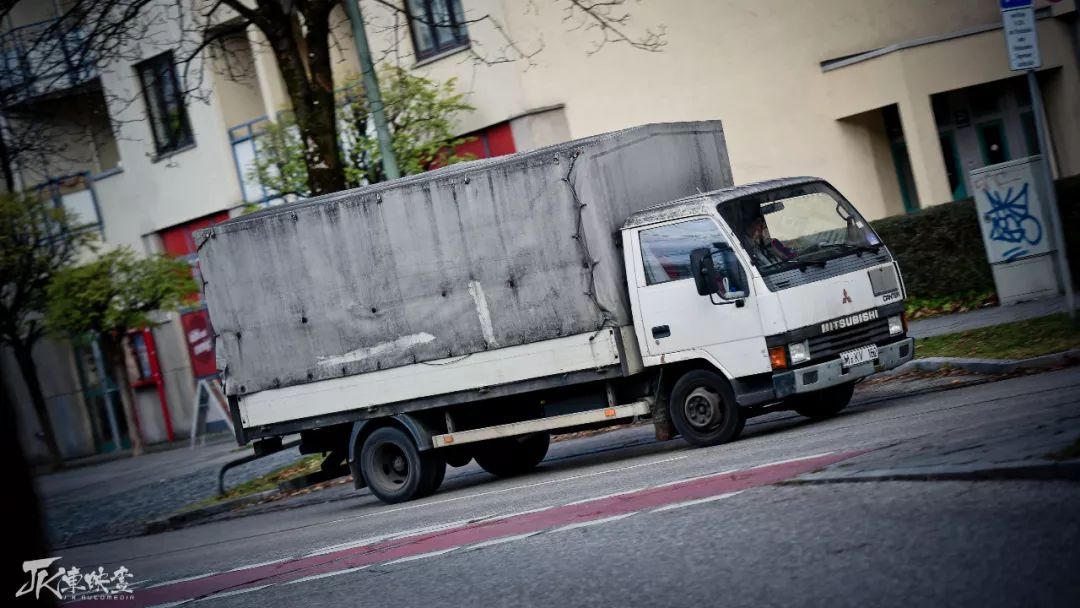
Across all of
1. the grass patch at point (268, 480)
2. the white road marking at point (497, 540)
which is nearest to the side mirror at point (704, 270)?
the white road marking at point (497, 540)

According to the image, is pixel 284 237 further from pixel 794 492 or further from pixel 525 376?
pixel 794 492

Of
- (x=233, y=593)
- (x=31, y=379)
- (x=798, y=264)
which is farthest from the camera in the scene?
(x=31, y=379)

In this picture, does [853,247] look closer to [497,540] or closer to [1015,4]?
[1015,4]

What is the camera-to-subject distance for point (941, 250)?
19.6 m

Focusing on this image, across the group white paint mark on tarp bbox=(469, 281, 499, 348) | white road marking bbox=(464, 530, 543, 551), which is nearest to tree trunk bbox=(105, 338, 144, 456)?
white paint mark on tarp bbox=(469, 281, 499, 348)

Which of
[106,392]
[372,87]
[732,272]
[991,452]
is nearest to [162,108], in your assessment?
[106,392]

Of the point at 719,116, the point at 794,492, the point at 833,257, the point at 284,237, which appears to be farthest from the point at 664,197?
the point at 719,116

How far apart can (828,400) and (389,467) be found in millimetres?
4598

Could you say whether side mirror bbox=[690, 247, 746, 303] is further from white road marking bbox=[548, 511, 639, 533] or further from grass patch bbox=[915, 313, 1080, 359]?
white road marking bbox=[548, 511, 639, 533]

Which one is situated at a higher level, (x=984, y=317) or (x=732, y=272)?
(x=732, y=272)

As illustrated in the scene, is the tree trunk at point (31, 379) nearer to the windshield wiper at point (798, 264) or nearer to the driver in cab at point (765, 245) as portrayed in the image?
the driver in cab at point (765, 245)

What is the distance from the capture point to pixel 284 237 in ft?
46.9

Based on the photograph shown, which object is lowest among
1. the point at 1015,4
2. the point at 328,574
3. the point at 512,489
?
the point at 512,489

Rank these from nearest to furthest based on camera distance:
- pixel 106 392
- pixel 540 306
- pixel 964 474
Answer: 1. pixel 964 474
2. pixel 540 306
3. pixel 106 392
